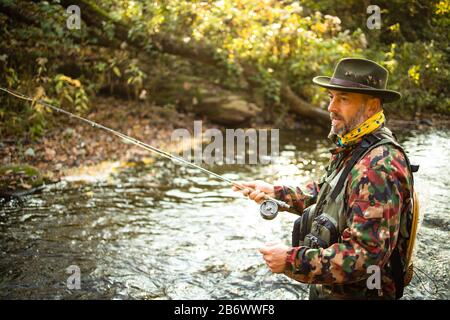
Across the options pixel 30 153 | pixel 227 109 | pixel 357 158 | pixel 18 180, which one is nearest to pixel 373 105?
pixel 357 158

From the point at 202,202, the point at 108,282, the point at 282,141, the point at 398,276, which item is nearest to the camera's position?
the point at 398,276

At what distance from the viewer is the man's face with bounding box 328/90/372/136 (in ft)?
9.09

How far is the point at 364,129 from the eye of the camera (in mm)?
2676

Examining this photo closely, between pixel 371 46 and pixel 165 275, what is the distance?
10.8 metres

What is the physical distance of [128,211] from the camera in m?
7.17

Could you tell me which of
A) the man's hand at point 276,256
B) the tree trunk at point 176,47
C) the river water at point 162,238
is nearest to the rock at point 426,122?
the river water at point 162,238

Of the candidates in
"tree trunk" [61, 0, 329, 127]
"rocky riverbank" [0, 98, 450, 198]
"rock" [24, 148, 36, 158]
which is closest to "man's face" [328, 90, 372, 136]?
"rocky riverbank" [0, 98, 450, 198]

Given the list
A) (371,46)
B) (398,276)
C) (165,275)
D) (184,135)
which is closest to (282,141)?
(184,135)

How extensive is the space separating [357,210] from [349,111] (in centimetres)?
72

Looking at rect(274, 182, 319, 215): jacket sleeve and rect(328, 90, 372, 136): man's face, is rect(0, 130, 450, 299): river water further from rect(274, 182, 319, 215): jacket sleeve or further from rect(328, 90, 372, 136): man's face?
rect(328, 90, 372, 136): man's face

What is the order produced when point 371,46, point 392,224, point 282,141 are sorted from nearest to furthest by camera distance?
point 392,224 → point 282,141 → point 371,46
